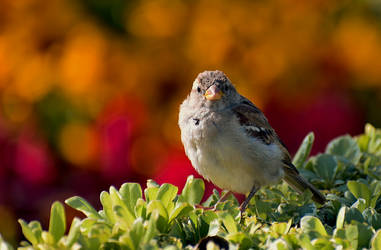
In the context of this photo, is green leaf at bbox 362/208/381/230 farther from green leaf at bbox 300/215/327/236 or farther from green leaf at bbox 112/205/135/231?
green leaf at bbox 112/205/135/231

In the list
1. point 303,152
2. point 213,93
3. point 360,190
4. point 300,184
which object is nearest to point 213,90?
point 213,93

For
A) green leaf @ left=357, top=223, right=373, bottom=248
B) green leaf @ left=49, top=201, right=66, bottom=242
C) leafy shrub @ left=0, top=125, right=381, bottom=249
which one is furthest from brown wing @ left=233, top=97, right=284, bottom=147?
green leaf @ left=49, top=201, right=66, bottom=242

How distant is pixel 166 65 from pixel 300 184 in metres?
2.75

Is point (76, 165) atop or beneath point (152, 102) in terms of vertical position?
beneath

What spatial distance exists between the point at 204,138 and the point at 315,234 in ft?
4.36

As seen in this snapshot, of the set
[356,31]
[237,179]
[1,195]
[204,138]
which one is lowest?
[1,195]

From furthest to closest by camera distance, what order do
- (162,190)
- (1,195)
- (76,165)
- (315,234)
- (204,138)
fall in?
(76,165)
(1,195)
(204,138)
(162,190)
(315,234)

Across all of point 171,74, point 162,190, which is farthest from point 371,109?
point 162,190

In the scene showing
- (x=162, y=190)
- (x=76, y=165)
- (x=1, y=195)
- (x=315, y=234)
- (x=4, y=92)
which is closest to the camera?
(x=315, y=234)

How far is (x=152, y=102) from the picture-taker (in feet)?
17.8

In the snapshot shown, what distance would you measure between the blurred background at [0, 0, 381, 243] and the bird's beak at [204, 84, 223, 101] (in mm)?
→ 1560

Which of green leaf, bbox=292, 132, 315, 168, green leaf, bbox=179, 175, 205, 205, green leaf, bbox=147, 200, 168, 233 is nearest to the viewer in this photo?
green leaf, bbox=147, 200, 168, 233

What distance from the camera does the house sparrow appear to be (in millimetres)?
3057

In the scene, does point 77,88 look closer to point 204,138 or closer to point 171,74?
point 171,74
